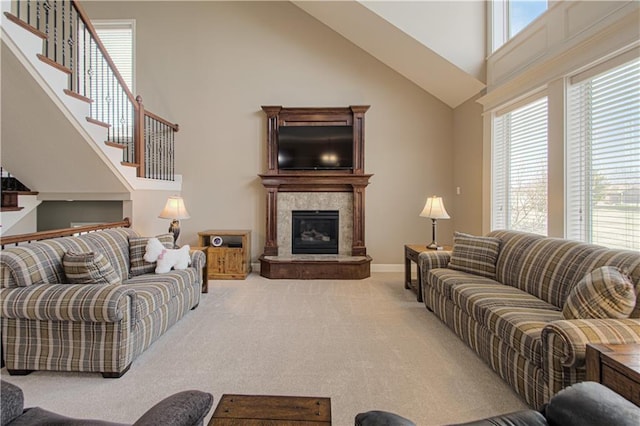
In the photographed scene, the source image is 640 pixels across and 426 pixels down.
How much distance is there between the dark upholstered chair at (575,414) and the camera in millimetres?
971

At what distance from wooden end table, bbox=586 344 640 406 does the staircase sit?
4.50 m

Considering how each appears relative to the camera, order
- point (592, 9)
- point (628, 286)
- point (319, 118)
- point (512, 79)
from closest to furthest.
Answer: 1. point (628, 286)
2. point (592, 9)
3. point (512, 79)
4. point (319, 118)

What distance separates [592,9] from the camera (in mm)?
2764

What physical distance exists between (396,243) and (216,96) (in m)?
3.87

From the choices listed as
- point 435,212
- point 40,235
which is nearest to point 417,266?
point 435,212

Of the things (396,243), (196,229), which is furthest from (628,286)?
(196,229)

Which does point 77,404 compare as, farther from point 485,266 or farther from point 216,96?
point 216,96

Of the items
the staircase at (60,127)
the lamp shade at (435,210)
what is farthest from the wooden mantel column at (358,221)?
the staircase at (60,127)

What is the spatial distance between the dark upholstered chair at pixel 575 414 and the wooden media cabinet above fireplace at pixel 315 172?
412cm

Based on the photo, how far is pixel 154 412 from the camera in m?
1.02

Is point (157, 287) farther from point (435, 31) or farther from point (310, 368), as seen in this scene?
point (435, 31)

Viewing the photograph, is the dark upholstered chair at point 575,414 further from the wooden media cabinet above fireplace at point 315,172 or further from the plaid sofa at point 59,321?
the wooden media cabinet above fireplace at point 315,172

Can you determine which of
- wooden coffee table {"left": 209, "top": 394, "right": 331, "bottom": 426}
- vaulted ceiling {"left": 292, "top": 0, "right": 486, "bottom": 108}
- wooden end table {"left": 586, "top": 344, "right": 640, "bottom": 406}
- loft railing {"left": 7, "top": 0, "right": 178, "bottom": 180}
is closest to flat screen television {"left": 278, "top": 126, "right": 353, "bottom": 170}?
vaulted ceiling {"left": 292, "top": 0, "right": 486, "bottom": 108}

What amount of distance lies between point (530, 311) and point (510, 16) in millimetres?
3746
